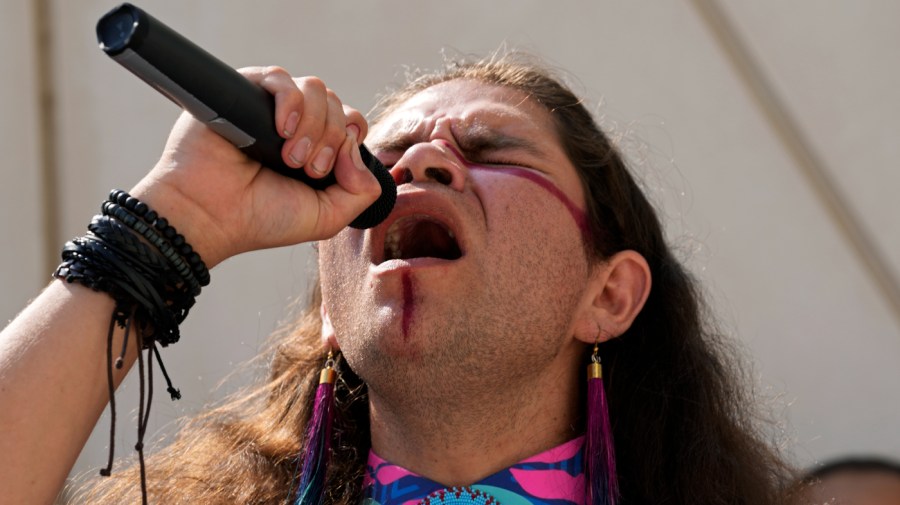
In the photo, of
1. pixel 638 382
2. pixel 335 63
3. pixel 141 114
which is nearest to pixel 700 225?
pixel 638 382

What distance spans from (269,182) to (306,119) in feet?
0.65

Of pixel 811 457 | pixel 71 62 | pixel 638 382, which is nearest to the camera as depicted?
pixel 638 382

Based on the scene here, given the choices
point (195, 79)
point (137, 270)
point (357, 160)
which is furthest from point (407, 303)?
point (195, 79)

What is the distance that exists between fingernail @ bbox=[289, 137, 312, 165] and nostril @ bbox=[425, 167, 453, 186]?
0.57 m

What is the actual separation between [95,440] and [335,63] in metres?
1.57

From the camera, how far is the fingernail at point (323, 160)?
178 cm

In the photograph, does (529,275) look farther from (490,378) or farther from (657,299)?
(657,299)

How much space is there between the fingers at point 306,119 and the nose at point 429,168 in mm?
441

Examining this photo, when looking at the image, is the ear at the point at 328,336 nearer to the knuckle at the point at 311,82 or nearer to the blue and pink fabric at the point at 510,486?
the blue and pink fabric at the point at 510,486

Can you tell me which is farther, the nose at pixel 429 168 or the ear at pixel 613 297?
the ear at pixel 613 297

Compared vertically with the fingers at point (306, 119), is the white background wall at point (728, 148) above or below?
below

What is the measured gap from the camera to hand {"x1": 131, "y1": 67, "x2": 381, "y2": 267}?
5.65 ft

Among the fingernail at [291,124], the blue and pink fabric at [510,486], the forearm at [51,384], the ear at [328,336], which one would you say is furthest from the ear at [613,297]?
the forearm at [51,384]

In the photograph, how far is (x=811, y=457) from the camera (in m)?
3.44
